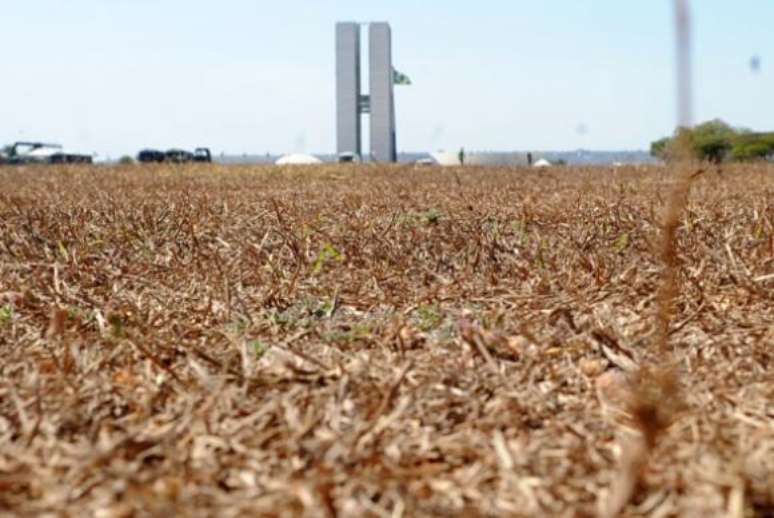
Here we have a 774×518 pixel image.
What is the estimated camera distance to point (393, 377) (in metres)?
1.71

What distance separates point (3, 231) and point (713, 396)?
3333mm

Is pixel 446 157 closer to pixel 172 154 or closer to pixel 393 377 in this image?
pixel 172 154

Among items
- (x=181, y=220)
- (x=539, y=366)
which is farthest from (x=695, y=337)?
(x=181, y=220)

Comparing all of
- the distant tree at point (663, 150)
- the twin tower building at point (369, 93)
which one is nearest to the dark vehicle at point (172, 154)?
the twin tower building at point (369, 93)

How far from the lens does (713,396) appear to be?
1.63m

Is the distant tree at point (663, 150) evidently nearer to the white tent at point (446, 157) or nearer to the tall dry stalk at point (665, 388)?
the tall dry stalk at point (665, 388)

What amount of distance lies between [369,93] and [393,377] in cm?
3865

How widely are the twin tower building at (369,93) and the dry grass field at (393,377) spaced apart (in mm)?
34480

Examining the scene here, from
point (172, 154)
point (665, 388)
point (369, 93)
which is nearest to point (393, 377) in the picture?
point (665, 388)

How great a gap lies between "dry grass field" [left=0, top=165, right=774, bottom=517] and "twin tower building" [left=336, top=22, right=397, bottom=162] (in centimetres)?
3448

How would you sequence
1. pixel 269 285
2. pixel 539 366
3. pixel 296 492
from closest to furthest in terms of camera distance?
pixel 296 492 → pixel 539 366 → pixel 269 285

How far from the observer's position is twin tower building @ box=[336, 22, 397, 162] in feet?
123

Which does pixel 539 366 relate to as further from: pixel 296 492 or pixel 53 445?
pixel 53 445

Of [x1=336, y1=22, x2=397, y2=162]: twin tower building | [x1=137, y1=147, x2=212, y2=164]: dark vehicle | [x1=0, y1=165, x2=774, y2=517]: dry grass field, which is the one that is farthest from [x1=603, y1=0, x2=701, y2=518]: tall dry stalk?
[x1=336, y1=22, x2=397, y2=162]: twin tower building
